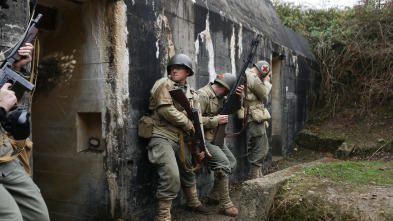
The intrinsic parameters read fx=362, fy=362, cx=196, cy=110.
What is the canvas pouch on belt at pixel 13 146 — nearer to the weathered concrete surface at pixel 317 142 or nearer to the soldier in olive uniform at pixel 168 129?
the soldier in olive uniform at pixel 168 129

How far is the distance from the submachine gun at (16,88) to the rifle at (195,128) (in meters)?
1.50

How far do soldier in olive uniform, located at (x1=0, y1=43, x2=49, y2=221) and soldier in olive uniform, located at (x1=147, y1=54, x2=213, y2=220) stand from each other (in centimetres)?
150

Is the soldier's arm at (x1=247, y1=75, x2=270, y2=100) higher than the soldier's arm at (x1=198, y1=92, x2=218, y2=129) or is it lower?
higher

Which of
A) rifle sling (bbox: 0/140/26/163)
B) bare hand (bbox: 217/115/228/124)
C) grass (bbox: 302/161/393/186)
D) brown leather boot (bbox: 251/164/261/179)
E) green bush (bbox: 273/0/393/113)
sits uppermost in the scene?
green bush (bbox: 273/0/393/113)

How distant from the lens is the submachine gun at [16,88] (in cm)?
194

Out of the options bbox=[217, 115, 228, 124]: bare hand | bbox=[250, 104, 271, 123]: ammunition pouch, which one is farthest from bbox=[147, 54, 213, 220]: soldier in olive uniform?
bbox=[250, 104, 271, 123]: ammunition pouch

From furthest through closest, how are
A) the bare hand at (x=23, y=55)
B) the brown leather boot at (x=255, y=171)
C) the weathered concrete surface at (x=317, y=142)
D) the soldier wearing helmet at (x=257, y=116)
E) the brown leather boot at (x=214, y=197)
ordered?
the weathered concrete surface at (x=317, y=142)
the brown leather boot at (x=255, y=171)
the soldier wearing helmet at (x=257, y=116)
the brown leather boot at (x=214, y=197)
the bare hand at (x=23, y=55)

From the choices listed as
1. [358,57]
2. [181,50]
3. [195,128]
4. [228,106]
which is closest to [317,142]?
[358,57]

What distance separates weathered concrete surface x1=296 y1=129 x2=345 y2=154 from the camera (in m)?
8.38

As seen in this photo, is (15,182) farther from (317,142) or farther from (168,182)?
(317,142)

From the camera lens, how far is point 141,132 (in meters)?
3.58

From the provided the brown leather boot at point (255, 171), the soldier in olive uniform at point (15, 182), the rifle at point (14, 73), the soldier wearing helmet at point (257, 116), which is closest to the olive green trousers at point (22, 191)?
the soldier in olive uniform at point (15, 182)

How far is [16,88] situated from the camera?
2.19 m

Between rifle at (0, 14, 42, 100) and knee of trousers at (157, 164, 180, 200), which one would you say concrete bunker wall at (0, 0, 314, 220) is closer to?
knee of trousers at (157, 164, 180, 200)
